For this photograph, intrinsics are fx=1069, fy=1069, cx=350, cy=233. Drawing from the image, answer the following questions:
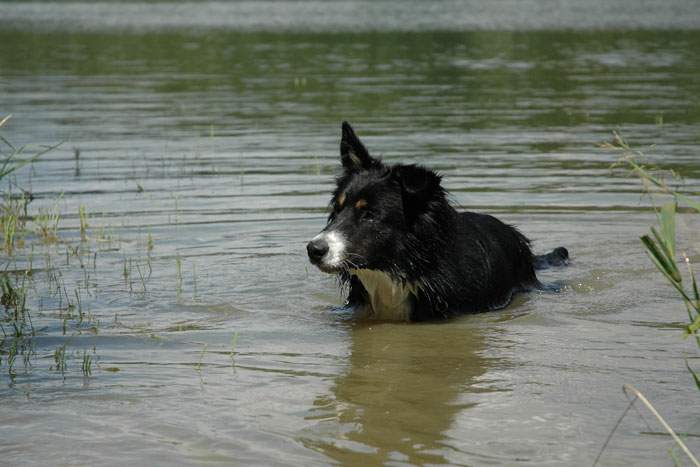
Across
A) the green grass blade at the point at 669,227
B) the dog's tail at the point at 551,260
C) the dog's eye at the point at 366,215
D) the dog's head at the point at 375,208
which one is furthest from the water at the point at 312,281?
the green grass blade at the point at 669,227

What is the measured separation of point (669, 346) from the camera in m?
7.54

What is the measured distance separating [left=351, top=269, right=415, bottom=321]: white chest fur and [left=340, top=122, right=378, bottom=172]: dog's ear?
838 millimetres

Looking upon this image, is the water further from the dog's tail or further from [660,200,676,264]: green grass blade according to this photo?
[660,200,676,264]: green grass blade

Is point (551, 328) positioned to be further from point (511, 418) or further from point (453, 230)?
point (511, 418)

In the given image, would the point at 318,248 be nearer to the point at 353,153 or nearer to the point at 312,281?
the point at 353,153

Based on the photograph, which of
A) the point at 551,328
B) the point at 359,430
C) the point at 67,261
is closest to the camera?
the point at 359,430

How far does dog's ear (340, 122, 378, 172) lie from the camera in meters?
8.36

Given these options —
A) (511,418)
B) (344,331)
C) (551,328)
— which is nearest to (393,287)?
(344,331)

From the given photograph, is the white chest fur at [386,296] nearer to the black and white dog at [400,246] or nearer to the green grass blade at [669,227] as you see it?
the black and white dog at [400,246]

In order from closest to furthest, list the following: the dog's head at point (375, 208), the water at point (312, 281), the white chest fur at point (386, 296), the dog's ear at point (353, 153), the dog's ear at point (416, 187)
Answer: the water at point (312, 281), the dog's head at point (375, 208), the dog's ear at point (416, 187), the dog's ear at point (353, 153), the white chest fur at point (386, 296)

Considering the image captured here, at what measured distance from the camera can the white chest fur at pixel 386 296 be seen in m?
8.54

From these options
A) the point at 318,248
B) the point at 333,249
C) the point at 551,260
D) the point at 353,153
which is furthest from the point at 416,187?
the point at 551,260

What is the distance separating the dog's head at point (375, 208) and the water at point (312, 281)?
0.64 metres

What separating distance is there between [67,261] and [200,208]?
2647mm
